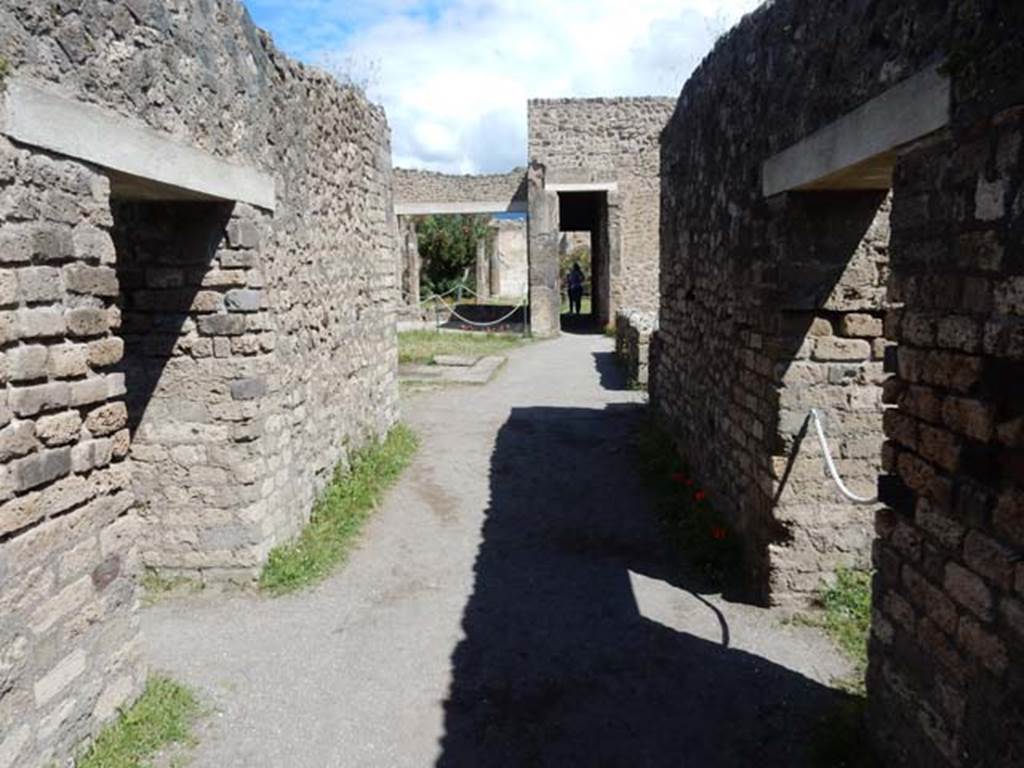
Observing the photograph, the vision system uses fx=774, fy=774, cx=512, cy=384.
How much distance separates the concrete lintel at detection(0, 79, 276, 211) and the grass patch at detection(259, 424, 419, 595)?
8.14 ft

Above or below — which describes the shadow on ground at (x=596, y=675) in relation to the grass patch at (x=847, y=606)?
below

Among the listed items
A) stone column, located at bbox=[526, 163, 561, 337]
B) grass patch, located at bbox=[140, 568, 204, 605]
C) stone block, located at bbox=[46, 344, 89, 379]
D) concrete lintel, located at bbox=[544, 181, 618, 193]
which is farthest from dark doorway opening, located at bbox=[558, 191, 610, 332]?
stone block, located at bbox=[46, 344, 89, 379]

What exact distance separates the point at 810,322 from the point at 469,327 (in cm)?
1792

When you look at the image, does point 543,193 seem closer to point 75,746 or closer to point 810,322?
point 810,322

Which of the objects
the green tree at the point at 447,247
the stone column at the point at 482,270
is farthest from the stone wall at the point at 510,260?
the green tree at the point at 447,247

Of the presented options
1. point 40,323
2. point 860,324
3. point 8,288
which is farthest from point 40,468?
point 860,324

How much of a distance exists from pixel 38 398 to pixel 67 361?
22 cm

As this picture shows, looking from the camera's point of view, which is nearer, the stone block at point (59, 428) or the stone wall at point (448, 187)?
the stone block at point (59, 428)

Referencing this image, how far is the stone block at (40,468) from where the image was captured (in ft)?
9.71

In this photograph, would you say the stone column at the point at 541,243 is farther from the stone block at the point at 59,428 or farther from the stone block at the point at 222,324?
the stone block at the point at 59,428

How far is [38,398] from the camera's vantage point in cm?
307

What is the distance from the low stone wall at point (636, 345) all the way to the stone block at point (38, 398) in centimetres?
872

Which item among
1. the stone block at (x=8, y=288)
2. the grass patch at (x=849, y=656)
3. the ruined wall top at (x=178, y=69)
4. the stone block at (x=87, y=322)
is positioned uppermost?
the ruined wall top at (x=178, y=69)

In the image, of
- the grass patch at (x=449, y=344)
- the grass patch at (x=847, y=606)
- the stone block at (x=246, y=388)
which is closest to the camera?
the grass patch at (x=847, y=606)
